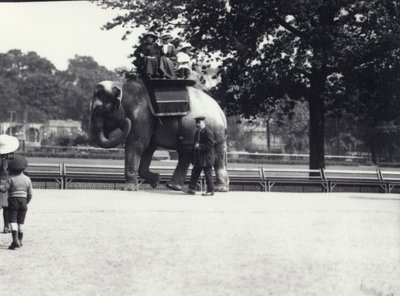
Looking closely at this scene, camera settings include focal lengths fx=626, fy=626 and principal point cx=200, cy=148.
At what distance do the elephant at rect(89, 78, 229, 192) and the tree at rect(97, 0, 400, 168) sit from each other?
557cm

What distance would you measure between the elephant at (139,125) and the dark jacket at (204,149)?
0.68 metres

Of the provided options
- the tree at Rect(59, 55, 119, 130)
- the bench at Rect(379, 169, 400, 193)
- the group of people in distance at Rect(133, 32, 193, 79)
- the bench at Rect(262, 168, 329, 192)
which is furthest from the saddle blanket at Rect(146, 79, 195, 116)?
the tree at Rect(59, 55, 119, 130)

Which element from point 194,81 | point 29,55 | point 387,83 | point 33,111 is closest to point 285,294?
point 194,81

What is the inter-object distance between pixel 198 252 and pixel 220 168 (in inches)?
285

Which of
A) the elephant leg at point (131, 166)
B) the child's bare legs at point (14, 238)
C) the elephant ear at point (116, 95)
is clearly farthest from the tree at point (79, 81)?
the child's bare legs at point (14, 238)

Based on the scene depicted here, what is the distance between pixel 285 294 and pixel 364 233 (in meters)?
3.05

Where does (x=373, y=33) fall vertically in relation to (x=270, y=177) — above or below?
above

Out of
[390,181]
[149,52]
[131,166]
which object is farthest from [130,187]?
[390,181]

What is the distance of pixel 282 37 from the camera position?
2047 centimetres

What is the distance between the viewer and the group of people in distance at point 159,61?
13.6 meters

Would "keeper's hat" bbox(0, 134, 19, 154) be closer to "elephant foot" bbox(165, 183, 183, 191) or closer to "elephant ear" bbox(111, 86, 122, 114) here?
"elephant ear" bbox(111, 86, 122, 114)

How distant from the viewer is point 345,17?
20.1 metres

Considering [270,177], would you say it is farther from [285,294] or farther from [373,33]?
[285,294]

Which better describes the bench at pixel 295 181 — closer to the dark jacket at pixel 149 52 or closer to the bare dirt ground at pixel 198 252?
the dark jacket at pixel 149 52
